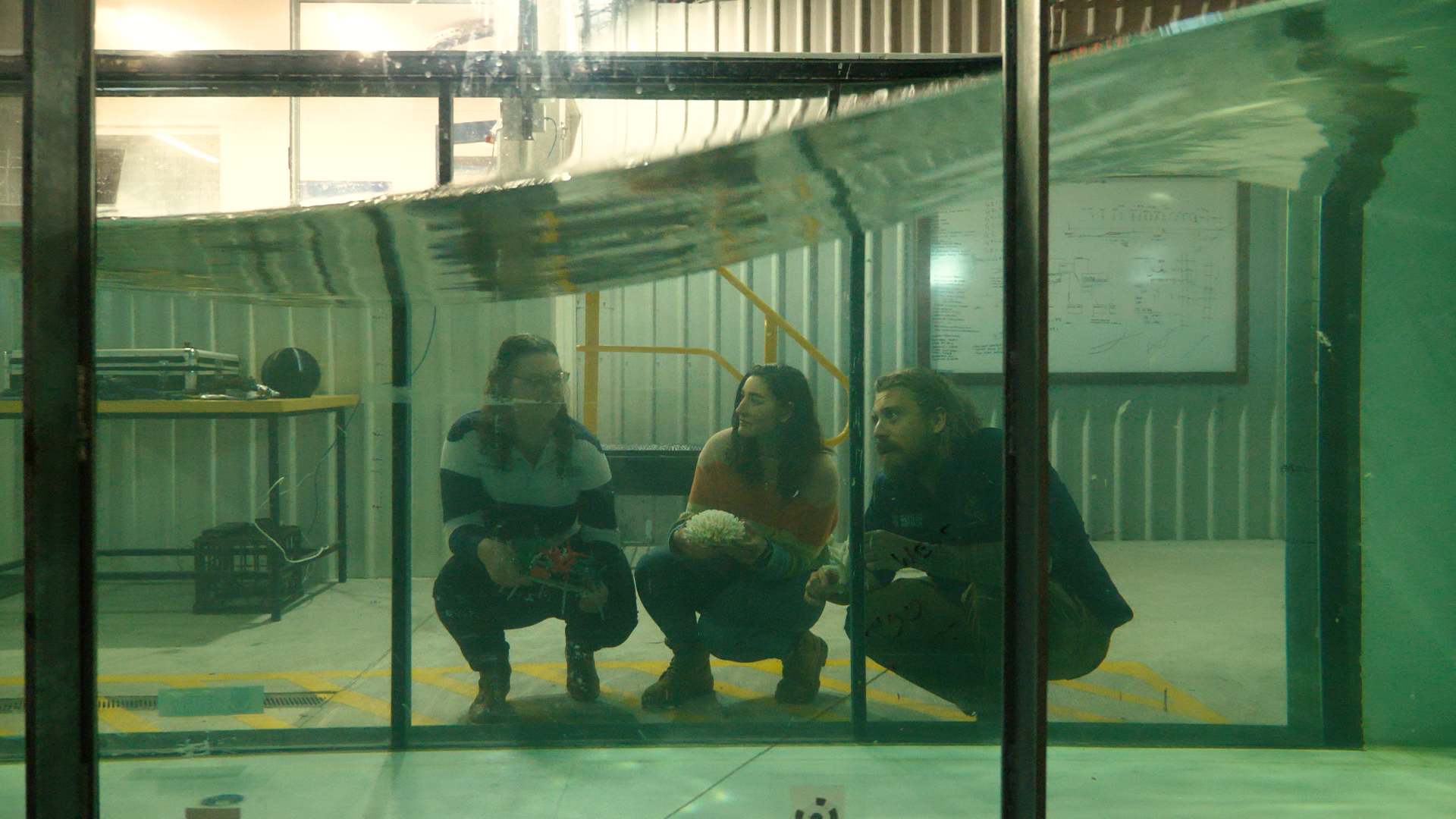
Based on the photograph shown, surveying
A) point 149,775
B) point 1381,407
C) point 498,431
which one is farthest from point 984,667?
point 149,775

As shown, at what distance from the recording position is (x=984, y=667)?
6.88 feet

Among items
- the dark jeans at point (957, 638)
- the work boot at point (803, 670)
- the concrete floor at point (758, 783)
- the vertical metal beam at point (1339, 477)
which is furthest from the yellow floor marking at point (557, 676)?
the vertical metal beam at point (1339, 477)

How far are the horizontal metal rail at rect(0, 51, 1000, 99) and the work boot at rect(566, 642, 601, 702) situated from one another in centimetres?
135

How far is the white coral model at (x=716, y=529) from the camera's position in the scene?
2.04m

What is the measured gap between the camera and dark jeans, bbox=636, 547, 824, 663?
204cm

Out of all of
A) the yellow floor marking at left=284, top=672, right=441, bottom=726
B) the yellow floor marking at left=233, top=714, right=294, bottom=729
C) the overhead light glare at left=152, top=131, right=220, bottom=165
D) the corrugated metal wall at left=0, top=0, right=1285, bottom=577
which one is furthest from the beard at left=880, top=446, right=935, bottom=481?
the overhead light glare at left=152, top=131, right=220, bottom=165

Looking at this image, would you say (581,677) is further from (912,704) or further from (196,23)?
(196,23)

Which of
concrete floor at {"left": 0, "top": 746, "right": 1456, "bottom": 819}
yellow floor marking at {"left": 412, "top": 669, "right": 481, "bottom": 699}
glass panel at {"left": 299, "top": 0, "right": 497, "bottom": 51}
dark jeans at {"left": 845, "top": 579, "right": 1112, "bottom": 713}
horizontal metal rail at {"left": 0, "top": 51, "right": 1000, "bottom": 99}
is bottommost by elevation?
concrete floor at {"left": 0, "top": 746, "right": 1456, "bottom": 819}

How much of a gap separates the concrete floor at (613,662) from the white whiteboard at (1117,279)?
0.52 m

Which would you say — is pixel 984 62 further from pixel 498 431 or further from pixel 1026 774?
pixel 498 431

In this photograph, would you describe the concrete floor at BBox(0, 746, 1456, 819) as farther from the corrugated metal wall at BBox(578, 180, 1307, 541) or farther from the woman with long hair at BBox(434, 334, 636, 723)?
the corrugated metal wall at BBox(578, 180, 1307, 541)

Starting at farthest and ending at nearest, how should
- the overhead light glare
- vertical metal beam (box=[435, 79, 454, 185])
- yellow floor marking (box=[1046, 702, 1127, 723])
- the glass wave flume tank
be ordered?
yellow floor marking (box=[1046, 702, 1127, 723])
the overhead light glare
vertical metal beam (box=[435, 79, 454, 185])
the glass wave flume tank

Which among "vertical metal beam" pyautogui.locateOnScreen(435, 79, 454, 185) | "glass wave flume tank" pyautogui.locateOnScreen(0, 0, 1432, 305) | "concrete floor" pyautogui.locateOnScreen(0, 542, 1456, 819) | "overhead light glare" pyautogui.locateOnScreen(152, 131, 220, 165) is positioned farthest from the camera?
"overhead light glare" pyautogui.locateOnScreen(152, 131, 220, 165)

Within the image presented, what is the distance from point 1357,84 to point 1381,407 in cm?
88
